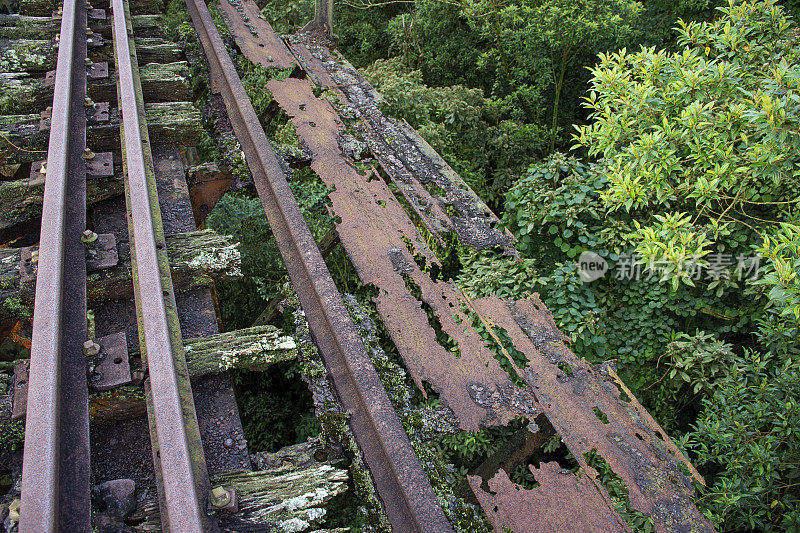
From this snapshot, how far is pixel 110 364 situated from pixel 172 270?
572 mm

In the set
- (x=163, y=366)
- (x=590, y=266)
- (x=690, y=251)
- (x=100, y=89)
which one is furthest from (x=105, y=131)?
(x=690, y=251)

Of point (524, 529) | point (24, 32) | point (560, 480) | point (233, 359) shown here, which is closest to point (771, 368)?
point (560, 480)

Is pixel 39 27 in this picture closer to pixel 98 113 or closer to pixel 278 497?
pixel 98 113

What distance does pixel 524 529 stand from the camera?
6.73 feet

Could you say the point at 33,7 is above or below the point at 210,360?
above

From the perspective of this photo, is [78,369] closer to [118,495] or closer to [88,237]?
[118,495]

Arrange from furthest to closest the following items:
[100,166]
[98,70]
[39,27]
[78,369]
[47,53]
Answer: [39,27] < [47,53] < [98,70] < [100,166] < [78,369]

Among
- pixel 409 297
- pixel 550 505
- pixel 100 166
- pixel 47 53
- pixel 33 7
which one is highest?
pixel 33 7

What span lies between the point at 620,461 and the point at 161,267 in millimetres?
2272

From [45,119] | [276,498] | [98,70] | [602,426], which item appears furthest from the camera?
[98,70]

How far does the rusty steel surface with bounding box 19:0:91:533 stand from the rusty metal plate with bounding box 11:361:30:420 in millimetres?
144

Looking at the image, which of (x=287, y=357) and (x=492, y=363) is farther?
(x=492, y=363)

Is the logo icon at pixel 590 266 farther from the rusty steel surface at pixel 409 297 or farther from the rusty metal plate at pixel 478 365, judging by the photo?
the rusty steel surface at pixel 409 297

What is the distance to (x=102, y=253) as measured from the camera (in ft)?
8.01
